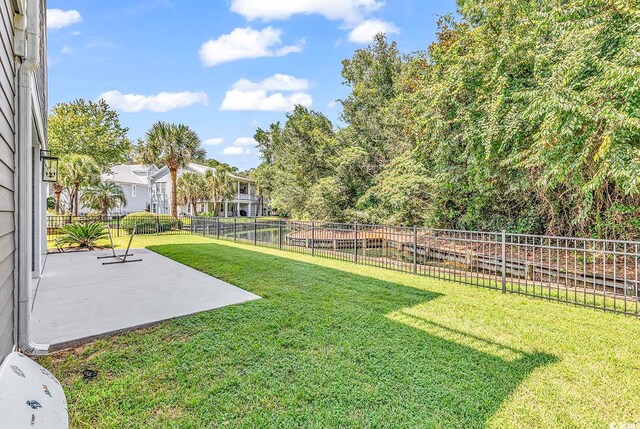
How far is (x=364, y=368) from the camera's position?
8.45ft

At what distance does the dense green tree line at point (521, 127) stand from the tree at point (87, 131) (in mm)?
18285

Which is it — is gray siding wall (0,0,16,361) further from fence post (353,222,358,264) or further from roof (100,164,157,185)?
roof (100,164,157,185)

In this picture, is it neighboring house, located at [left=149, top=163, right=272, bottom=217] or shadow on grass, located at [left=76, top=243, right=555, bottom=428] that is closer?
shadow on grass, located at [left=76, top=243, right=555, bottom=428]

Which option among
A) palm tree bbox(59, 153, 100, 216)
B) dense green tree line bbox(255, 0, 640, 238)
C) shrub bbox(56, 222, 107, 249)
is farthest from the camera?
palm tree bbox(59, 153, 100, 216)

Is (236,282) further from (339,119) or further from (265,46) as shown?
(339,119)

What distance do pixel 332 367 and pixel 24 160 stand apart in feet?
9.71

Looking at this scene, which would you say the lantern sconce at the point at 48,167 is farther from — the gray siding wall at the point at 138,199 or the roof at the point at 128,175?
the gray siding wall at the point at 138,199

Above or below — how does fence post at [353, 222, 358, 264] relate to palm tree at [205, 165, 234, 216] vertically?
below

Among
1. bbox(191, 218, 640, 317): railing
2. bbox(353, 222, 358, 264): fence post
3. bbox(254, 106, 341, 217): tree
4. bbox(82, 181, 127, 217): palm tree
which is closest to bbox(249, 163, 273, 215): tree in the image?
bbox(254, 106, 341, 217): tree

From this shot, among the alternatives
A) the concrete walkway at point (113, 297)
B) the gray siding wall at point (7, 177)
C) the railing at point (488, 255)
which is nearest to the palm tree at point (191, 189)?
the railing at point (488, 255)

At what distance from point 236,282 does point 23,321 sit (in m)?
2.97

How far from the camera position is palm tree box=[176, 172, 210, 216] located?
89.2ft

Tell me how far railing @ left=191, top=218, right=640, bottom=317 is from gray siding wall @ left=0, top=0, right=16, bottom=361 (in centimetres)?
551

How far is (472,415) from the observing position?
2.02 meters
